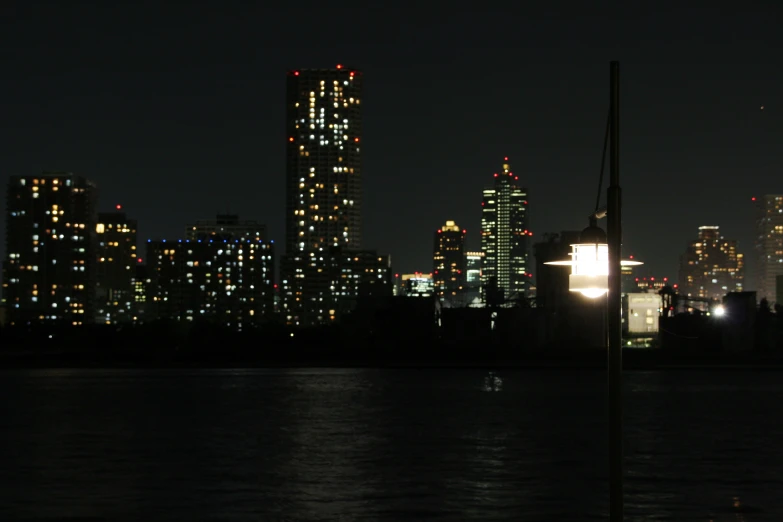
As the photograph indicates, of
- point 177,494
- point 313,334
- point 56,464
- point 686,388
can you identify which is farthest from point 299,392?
point 313,334

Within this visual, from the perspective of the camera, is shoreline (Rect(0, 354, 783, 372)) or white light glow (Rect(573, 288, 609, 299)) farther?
shoreline (Rect(0, 354, 783, 372))

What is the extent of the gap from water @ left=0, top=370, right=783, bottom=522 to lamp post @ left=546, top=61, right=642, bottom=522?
589 cm

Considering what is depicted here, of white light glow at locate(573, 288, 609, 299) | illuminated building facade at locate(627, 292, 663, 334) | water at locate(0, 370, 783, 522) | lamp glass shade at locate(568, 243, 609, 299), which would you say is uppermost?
illuminated building facade at locate(627, 292, 663, 334)

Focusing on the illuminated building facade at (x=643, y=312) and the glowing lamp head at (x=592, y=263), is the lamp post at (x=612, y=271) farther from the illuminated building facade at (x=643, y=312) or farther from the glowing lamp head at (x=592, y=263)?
the illuminated building facade at (x=643, y=312)

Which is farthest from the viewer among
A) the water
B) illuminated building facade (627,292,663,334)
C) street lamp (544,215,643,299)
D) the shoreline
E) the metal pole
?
illuminated building facade (627,292,663,334)

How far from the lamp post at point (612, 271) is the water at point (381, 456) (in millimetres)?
5895

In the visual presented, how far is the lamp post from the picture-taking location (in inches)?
412

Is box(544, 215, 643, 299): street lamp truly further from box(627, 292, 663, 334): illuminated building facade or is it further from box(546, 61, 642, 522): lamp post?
box(627, 292, 663, 334): illuminated building facade

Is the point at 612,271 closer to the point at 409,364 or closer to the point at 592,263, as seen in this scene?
the point at 592,263

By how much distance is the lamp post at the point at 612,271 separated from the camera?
412 inches

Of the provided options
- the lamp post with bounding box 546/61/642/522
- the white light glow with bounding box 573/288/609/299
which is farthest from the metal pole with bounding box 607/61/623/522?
the white light glow with bounding box 573/288/609/299

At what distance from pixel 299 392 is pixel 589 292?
4127 centimetres

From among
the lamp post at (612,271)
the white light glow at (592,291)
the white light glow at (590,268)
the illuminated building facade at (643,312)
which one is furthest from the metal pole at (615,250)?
the illuminated building facade at (643,312)

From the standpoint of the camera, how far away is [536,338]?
112562mm
